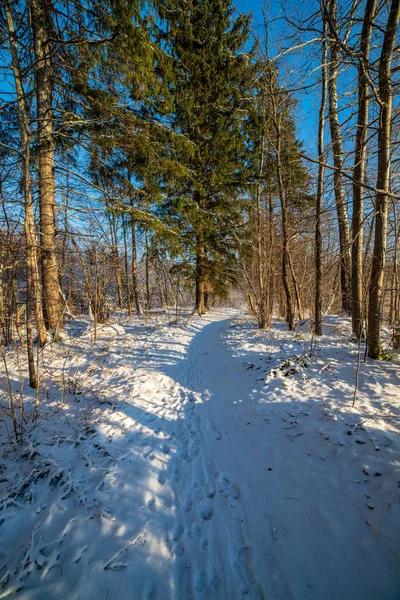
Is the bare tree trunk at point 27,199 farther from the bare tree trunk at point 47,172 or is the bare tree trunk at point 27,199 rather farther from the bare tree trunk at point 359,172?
the bare tree trunk at point 359,172

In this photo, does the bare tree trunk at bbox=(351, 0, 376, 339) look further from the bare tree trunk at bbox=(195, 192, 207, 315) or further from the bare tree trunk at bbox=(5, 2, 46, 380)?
the bare tree trunk at bbox=(195, 192, 207, 315)

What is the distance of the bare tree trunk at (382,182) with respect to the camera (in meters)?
2.90

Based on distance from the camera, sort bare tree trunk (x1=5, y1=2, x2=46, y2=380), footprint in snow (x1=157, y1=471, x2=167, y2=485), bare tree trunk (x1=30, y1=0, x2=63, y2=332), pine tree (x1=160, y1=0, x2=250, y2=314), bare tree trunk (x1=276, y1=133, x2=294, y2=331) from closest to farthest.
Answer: footprint in snow (x1=157, y1=471, x2=167, y2=485) → bare tree trunk (x1=5, y1=2, x2=46, y2=380) → bare tree trunk (x1=30, y1=0, x2=63, y2=332) → bare tree trunk (x1=276, y1=133, x2=294, y2=331) → pine tree (x1=160, y1=0, x2=250, y2=314)

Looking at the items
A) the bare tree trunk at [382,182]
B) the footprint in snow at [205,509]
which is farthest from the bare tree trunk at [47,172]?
the bare tree trunk at [382,182]

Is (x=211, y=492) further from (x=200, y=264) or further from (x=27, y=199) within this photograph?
(x=200, y=264)

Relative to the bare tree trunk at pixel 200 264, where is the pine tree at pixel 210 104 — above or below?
above

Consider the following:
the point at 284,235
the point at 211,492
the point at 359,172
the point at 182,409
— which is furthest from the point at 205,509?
the point at 359,172

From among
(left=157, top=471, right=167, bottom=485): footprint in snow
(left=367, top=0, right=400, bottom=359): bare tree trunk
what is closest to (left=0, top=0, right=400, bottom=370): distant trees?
(left=367, top=0, right=400, bottom=359): bare tree trunk

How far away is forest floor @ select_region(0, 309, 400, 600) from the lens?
5.02ft

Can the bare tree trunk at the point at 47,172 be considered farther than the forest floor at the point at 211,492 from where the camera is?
Yes

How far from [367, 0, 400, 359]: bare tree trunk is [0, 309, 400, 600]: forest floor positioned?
0.72 metres

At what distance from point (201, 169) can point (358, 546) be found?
13720 mm

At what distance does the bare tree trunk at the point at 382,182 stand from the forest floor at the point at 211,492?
717mm

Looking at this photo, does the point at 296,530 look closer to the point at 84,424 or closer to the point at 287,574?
the point at 287,574
